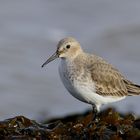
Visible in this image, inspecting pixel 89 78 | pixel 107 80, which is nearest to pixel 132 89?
pixel 107 80

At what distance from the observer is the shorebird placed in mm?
8852

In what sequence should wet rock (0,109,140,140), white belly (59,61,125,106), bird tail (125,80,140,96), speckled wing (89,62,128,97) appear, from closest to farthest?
wet rock (0,109,140,140) < white belly (59,61,125,106) < speckled wing (89,62,128,97) < bird tail (125,80,140,96)

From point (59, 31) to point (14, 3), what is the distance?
7.67ft

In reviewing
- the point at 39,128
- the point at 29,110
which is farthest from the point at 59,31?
the point at 39,128

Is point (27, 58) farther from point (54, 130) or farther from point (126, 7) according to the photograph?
point (54, 130)

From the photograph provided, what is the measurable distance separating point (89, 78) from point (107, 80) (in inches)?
18.3

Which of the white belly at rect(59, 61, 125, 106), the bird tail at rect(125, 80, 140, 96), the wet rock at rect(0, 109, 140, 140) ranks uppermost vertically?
the bird tail at rect(125, 80, 140, 96)

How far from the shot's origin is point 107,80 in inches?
369

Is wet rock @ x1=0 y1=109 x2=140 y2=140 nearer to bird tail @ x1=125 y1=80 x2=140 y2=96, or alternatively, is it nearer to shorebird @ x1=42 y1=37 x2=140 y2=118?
shorebird @ x1=42 y1=37 x2=140 y2=118

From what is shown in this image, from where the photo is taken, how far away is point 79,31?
1661cm

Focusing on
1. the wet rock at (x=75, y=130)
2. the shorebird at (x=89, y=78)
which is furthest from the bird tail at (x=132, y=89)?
the wet rock at (x=75, y=130)

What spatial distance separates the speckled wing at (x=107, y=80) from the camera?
359 inches

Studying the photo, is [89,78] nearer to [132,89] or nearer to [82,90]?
[82,90]

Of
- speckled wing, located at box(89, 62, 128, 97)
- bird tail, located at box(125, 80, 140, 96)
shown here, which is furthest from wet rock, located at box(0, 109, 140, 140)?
bird tail, located at box(125, 80, 140, 96)
